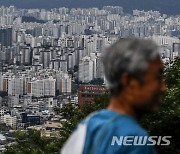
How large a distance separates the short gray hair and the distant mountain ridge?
87827 mm

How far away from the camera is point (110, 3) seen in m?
98.1

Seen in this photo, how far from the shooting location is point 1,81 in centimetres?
3969

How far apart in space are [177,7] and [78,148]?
303 ft

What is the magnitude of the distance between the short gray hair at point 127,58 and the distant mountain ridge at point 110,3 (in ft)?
288

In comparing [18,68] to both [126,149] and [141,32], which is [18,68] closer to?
[141,32]

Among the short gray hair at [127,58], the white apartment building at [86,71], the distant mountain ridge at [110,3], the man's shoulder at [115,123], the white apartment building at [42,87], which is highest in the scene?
the distant mountain ridge at [110,3]

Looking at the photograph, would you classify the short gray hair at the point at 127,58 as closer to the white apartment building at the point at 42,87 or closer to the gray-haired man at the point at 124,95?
the gray-haired man at the point at 124,95

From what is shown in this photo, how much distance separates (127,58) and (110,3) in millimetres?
97835

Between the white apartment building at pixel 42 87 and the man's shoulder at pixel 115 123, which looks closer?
the man's shoulder at pixel 115 123

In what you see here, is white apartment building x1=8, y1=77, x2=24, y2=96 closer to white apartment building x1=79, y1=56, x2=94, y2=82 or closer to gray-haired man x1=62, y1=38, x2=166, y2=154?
white apartment building x1=79, y1=56, x2=94, y2=82

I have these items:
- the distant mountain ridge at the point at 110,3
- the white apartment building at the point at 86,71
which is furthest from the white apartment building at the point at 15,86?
the distant mountain ridge at the point at 110,3

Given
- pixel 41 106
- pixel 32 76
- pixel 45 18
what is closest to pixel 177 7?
pixel 45 18

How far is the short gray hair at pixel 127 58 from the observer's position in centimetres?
108

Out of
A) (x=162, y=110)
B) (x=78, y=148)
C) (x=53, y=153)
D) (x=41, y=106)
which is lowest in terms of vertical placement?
(x=41, y=106)
